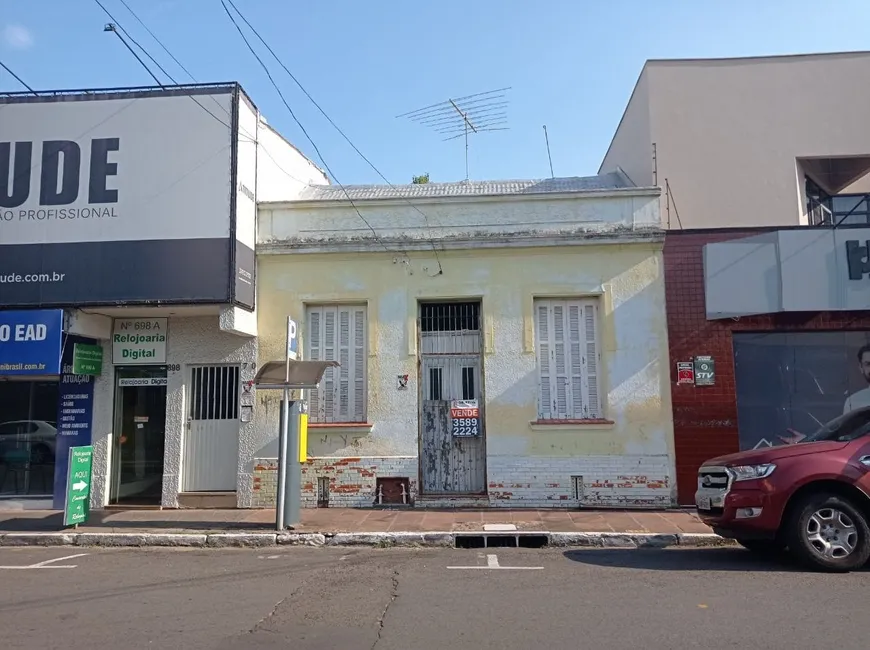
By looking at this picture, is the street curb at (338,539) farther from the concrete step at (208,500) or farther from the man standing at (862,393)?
the man standing at (862,393)

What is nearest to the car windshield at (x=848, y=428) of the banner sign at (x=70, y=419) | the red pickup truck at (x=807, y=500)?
the red pickup truck at (x=807, y=500)

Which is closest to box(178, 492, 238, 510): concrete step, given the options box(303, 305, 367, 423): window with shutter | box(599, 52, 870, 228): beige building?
box(303, 305, 367, 423): window with shutter

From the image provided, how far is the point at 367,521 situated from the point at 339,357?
10.0 feet

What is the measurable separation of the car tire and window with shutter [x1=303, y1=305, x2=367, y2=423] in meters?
6.90

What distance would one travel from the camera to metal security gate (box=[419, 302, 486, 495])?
1212 cm

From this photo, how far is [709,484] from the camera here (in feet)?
27.3

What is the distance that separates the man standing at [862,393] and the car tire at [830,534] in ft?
16.2

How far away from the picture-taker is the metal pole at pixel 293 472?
10.0 m

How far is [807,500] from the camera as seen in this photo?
7551 mm

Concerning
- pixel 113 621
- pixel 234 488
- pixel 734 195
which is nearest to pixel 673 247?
pixel 734 195

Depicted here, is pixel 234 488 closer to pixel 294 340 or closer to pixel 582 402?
pixel 294 340

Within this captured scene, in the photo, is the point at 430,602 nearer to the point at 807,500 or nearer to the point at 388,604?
the point at 388,604

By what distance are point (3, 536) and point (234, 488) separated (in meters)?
3.42

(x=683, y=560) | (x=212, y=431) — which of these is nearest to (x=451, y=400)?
(x=212, y=431)
